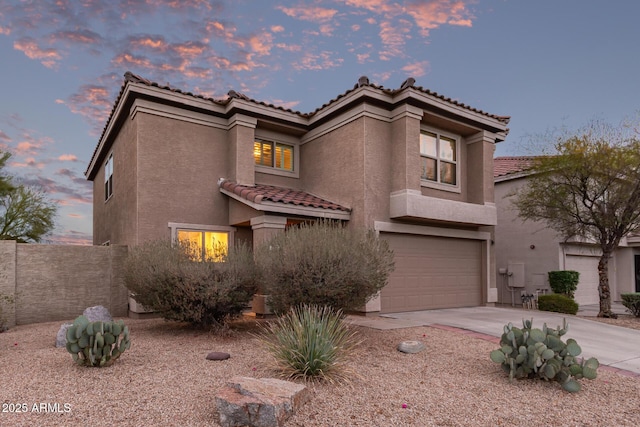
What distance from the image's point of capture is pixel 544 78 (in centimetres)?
1443

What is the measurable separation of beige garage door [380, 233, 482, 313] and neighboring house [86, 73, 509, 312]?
4 cm

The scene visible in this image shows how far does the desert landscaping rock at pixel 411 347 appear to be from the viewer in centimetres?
728

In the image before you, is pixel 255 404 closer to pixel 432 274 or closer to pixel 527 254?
pixel 432 274

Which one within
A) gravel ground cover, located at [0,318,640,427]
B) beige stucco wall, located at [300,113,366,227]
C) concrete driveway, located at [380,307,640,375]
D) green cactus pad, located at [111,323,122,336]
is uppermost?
beige stucco wall, located at [300,113,366,227]

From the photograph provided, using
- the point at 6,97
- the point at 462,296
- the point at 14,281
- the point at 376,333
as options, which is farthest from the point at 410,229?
the point at 6,97

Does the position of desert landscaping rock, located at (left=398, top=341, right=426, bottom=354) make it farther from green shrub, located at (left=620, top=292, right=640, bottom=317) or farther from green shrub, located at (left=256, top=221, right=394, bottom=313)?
green shrub, located at (left=620, top=292, right=640, bottom=317)

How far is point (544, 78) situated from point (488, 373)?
39.4ft

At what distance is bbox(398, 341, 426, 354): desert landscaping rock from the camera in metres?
7.28

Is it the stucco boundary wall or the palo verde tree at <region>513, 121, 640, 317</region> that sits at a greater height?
the palo verde tree at <region>513, 121, 640, 317</region>

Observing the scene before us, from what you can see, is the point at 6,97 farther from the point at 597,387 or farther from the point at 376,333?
the point at 597,387

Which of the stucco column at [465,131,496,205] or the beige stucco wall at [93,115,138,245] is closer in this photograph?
the beige stucco wall at [93,115,138,245]

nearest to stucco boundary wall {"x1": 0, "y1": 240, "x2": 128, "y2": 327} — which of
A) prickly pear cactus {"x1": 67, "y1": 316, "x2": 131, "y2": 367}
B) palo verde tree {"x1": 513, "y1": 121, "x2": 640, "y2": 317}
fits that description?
prickly pear cactus {"x1": 67, "y1": 316, "x2": 131, "y2": 367}

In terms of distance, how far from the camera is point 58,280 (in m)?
10.9

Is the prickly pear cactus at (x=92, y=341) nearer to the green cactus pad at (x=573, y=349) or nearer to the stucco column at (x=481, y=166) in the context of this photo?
the green cactus pad at (x=573, y=349)
